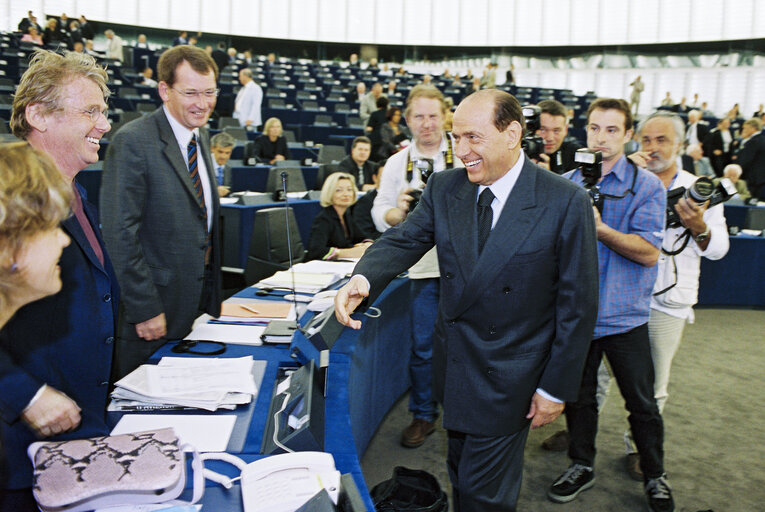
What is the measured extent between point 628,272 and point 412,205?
0.85m

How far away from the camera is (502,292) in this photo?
61.7 inches

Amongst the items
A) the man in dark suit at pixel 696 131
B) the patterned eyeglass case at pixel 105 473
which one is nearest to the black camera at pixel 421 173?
the patterned eyeglass case at pixel 105 473

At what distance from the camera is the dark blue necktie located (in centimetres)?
162

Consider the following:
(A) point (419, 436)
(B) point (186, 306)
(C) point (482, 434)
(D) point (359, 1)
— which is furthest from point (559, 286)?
(D) point (359, 1)

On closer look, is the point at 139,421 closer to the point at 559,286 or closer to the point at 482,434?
the point at 482,434

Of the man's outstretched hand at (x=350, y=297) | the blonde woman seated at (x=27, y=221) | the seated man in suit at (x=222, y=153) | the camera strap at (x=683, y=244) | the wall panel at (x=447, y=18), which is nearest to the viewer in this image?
the blonde woman seated at (x=27, y=221)

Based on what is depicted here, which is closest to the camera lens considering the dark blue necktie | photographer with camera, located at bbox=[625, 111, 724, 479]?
photographer with camera, located at bbox=[625, 111, 724, 479]

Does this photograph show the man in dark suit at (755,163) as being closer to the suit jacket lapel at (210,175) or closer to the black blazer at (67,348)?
the suit jacket lapel at (210,175)

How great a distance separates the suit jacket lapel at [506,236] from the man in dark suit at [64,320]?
90 centimetres

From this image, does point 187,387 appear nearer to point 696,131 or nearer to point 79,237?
point 79,237

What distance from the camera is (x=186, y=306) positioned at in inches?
80.7

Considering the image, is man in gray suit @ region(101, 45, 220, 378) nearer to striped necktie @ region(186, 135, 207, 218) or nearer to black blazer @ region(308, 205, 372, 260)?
striped necktie @ region(186, 135, 207, 218)

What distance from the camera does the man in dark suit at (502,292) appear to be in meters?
1.55

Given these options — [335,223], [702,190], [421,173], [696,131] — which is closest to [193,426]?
[421,173]
